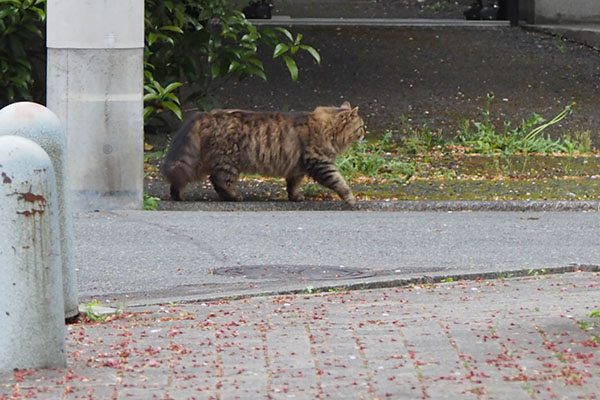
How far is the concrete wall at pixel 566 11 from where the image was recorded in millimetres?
20516

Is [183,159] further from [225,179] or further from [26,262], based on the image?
[26,262]

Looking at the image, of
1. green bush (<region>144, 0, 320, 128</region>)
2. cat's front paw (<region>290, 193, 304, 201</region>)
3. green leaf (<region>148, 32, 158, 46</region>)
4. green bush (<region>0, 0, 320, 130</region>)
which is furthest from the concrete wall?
cat's front paw (<region>290, 193, 304, 201</region>)

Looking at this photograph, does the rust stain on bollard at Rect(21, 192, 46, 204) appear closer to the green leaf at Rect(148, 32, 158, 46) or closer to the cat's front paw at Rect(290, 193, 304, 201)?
the cat's front paw at Rect(290, 193, 304, 201)

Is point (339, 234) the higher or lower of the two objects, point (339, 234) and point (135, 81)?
the lower

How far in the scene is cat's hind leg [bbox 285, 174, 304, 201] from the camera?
38.2 feet

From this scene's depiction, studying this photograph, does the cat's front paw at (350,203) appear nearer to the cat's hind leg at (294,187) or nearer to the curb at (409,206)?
the curb at (409,206)

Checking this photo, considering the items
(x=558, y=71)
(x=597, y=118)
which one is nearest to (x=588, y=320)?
(x=597, y=118)

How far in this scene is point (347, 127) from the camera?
38.9 ft

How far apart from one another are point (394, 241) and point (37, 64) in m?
6.81

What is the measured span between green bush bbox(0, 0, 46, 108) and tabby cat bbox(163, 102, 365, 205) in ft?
7.84

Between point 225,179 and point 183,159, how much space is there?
46 centimetres

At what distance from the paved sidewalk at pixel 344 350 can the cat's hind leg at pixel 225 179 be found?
13.0 feet

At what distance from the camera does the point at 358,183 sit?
12344 mm

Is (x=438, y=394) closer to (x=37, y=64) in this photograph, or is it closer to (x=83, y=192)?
(x=83, y=192)
